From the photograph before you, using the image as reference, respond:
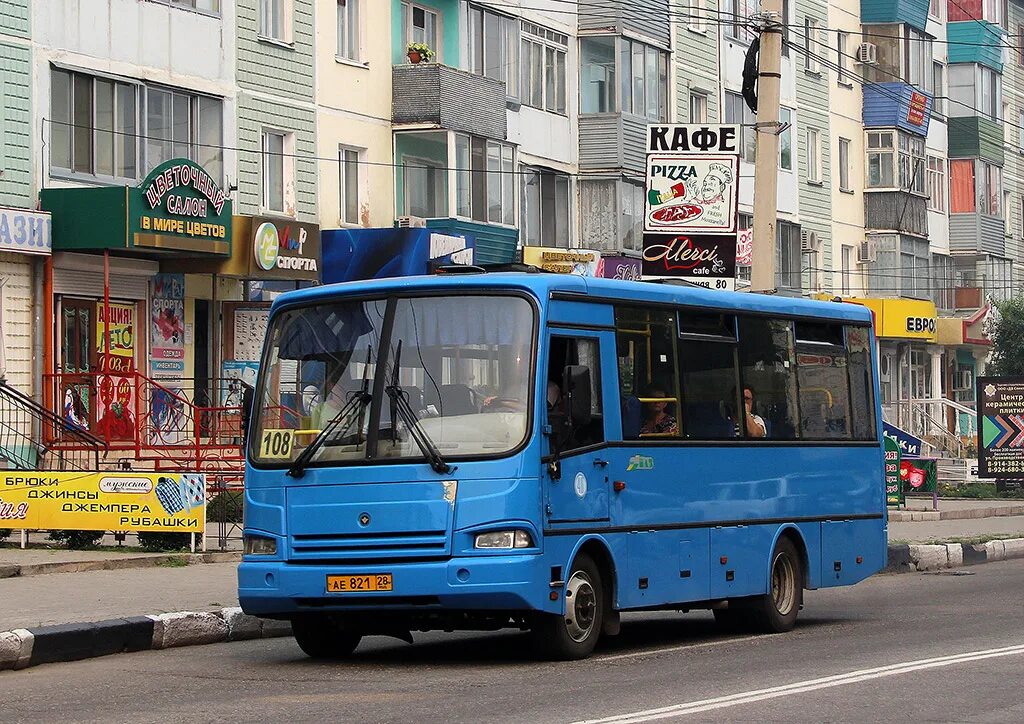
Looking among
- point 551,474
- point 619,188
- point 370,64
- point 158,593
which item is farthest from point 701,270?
point 619,188

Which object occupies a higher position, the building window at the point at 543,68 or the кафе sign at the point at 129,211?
the building window at the point at 543,68

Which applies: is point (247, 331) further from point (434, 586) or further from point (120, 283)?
point (434, 586)

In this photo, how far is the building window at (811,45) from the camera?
54156mm

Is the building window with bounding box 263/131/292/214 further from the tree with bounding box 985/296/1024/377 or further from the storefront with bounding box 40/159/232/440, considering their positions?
the tree with bounding box 985/296/1024/377

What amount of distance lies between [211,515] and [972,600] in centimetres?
918

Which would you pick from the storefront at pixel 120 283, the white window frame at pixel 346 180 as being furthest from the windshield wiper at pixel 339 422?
the white window frame at pixel 346 180

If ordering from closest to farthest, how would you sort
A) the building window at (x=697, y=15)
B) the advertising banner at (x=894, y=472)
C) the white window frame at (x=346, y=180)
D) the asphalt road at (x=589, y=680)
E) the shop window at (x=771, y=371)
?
1. the asphalt road at (x=589, y=680)
2. the shop window at (x=771, y=371)
3. the advertising banner at (x=894, y=472)
4. the white window frame at (x=346, y=180)
5. the building window at (x=697, y=15)

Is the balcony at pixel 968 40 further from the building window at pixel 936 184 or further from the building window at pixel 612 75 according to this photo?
the building window at pixel 612 75

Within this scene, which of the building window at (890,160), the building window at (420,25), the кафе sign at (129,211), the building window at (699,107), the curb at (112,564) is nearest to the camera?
the curb at (112,564)

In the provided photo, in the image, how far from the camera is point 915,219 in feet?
192

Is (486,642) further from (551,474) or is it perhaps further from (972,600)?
(972,600)

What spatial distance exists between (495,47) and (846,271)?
20396mm

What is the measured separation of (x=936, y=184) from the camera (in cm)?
6184

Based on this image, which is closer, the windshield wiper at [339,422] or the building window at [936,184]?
the windshield wiper at [339,422]
